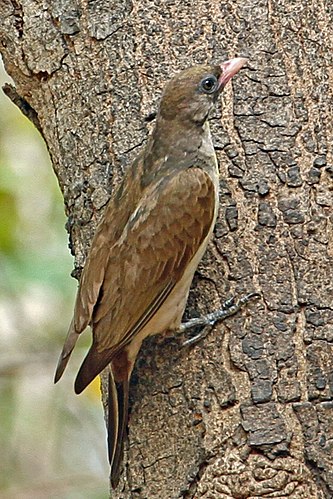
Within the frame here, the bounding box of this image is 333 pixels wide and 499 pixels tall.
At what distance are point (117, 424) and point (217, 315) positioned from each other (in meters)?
0.55

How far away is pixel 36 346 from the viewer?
25.0ft

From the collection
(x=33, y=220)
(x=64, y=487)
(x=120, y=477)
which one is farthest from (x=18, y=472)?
(x=120, y=477)

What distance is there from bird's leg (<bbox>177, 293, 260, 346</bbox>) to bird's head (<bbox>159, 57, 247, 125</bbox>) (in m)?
0.76

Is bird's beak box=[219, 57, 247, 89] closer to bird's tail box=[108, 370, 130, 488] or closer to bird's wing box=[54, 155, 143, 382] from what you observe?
bird's wing box=[54, 155, 143, 382]

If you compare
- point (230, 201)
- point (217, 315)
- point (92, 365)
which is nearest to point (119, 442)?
point (92, 365)

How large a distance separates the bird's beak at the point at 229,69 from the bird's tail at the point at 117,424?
1137 mm

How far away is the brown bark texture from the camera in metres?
3.71

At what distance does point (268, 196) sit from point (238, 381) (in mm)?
682

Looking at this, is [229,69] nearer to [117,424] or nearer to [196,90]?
[196,90]

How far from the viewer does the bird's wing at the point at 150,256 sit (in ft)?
13.2

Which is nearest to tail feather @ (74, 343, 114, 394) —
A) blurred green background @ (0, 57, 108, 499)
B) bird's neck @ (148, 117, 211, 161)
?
bird's neck @ (148, 117, 211, 161)

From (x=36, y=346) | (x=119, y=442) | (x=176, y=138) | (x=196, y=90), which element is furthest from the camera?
(x=36, y=346)

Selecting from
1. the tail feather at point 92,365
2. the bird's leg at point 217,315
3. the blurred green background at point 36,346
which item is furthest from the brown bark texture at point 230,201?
the blurred green background at point 36,346

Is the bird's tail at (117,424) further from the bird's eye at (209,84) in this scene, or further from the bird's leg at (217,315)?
the bird's eye at (209,84)
